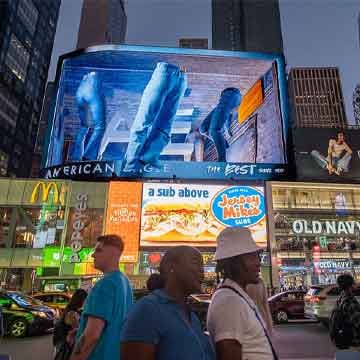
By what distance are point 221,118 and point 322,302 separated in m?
23.6

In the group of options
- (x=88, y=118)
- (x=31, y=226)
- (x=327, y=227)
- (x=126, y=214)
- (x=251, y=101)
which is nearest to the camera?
(x=126, y=214)

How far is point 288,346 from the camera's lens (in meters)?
8.27

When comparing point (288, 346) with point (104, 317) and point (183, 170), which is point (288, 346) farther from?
point (183, 170)

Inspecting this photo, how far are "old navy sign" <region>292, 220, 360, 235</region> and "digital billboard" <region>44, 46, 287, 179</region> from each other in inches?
209

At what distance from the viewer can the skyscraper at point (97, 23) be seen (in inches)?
5945

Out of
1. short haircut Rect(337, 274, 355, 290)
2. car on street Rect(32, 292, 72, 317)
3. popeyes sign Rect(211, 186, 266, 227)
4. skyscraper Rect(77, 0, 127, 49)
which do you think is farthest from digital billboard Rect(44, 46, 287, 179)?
skyscraper Rect(77, 0, 127, 49)

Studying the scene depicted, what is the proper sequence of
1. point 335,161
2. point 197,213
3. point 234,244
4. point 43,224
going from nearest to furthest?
point 234,244, point 197,213, point 43,224, point 335,161

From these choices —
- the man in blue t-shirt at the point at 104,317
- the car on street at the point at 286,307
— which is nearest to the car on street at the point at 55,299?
the car on street at the point at 286,307

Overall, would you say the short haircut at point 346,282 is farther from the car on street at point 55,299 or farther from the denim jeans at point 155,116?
the denim jeans at point 155,116

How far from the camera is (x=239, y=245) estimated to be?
208cm

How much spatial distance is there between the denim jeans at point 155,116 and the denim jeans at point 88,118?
3223 mm

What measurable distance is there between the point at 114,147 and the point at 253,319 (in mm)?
29668

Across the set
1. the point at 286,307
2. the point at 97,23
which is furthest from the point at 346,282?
the point at 97,23

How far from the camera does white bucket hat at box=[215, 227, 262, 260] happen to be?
2076 mm
